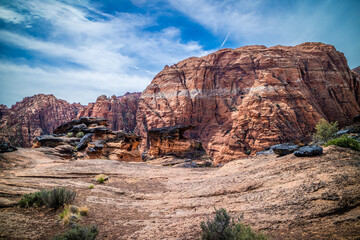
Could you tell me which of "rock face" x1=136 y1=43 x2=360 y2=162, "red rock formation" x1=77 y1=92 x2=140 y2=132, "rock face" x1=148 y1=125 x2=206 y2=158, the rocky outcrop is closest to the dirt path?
the rocky outcrop

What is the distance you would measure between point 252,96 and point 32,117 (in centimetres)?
9598

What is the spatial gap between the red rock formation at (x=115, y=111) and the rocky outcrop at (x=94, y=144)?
50.8 meters

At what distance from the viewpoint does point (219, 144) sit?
176ft

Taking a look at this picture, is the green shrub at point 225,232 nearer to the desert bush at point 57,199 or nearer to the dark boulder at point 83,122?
the desert bush at point 57,199

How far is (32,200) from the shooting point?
569 centimetres

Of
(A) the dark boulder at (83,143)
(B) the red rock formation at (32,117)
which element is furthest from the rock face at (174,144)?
(B) the red rock formation at (32,117)

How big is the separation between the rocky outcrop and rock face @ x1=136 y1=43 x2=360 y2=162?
29.6m

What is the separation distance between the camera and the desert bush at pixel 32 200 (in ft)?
18.0

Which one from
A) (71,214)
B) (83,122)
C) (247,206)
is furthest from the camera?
(83,122)

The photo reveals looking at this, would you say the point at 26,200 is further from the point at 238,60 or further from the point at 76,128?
the point at 238,60

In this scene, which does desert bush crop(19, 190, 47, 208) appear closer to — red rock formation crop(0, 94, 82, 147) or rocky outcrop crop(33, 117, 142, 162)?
rocky outcrop crop(33, 117, 142, 162)

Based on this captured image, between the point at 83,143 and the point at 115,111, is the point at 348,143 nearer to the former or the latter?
the point at 83,143

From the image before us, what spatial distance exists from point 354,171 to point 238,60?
68825 mm

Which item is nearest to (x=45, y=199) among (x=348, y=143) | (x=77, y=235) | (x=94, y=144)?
(x=77, y=235)
